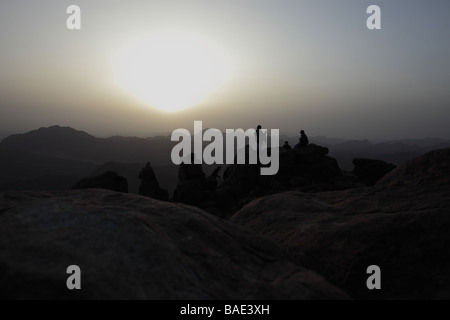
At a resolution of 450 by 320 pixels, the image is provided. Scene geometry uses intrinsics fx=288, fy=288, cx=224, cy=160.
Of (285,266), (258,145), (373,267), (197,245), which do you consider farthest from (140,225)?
(258,145)

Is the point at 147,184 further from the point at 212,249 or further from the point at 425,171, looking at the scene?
the point at 212,249

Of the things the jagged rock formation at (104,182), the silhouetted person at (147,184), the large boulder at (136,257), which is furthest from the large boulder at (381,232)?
the silhouetted person at (147,184)

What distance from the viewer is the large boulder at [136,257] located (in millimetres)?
2615

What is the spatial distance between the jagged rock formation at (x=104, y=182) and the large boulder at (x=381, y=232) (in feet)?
84.1

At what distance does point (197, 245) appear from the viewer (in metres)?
3.64

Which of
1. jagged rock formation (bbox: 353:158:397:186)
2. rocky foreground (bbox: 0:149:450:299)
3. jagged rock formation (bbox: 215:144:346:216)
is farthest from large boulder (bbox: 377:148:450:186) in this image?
jagged rock formation (bbox: 353:158:397:186)

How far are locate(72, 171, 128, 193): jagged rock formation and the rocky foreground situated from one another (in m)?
26.3

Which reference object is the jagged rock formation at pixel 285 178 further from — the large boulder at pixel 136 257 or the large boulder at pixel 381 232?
the large boulder at pixel 136 257

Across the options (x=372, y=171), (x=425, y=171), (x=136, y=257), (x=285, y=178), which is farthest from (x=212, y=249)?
(x=372, y=171)

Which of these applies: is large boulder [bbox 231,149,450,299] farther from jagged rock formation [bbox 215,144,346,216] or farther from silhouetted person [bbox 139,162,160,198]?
silhouetted person [bbox 139,162,160,198]

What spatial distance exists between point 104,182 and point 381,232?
29.9 meters

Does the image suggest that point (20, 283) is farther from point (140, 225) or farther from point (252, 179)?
point (252, 179)

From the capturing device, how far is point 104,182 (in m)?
30.5
